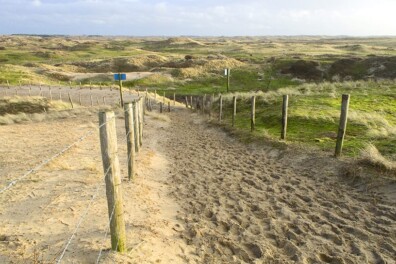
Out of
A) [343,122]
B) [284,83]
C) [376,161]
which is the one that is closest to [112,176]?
[376,161]

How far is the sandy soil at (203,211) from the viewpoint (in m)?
5.44

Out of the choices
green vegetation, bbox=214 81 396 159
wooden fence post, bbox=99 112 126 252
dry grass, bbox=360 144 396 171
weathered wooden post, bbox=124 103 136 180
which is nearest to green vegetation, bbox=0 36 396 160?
green vegetation, bbox=214 81 396 159

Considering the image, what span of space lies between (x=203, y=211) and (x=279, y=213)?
1578 millimetres

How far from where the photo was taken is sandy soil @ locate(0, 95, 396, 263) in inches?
214

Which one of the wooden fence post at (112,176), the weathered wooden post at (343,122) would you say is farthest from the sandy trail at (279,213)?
the wooden fence post at (112,176)

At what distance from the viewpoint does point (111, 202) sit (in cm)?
472

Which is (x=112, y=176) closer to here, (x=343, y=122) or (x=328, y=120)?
(x=343, y=122)

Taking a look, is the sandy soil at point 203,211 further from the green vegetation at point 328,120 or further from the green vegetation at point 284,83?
the green vegetation at point 284,83

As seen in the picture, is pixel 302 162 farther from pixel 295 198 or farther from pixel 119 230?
pixel 119 230

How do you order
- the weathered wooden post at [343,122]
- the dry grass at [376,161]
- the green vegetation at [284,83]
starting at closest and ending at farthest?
the dry grass at [376,161] < the weathered wooden post at [343,122] < the green vegetation at [284,83]

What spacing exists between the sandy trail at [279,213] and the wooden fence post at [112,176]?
1.40 metres

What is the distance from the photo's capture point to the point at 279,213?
7.15m

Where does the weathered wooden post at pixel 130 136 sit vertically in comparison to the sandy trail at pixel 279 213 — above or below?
above

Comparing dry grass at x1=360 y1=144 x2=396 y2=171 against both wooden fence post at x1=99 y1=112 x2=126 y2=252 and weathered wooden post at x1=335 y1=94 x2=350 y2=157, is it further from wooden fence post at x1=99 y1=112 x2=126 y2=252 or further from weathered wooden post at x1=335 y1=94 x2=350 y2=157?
wooden fence post at x1=99 y1=112 x2=126 y2=252
